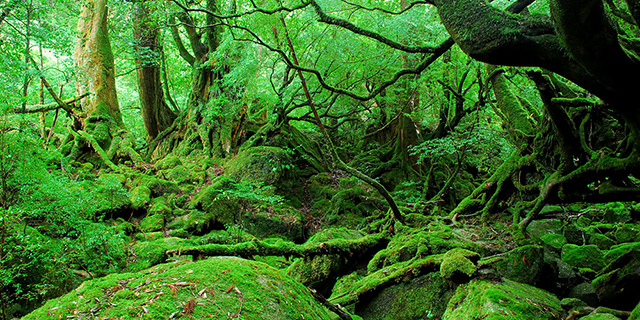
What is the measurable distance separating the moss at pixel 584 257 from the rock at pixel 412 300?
238cm

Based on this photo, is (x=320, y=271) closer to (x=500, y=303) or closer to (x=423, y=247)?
(x=423, y=247)

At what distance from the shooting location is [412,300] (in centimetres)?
367

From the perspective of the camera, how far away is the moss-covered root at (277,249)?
4.08m

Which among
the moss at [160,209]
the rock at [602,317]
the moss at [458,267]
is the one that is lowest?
the rock at [602,317]

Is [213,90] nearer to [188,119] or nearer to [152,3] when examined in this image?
[188,119]

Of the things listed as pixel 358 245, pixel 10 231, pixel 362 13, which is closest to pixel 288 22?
pixel 362 13

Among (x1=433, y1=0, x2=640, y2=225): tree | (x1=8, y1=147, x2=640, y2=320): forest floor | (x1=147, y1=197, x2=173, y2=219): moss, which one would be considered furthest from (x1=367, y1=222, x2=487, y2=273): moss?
(x1=147, y1=197, x2=173, y2=219): moss

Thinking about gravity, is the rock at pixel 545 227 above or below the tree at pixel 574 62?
below

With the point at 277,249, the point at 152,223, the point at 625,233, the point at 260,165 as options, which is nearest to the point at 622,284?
the point at 625,233

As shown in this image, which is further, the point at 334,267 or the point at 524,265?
the point at 334,267

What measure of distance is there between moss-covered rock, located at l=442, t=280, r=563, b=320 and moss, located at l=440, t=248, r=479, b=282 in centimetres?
12

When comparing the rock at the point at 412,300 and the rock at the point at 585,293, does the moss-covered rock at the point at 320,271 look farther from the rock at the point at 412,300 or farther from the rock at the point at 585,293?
the rock at the point at 585,293

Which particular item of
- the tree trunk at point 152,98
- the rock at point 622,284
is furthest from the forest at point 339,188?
the tree trunk at point 152,98

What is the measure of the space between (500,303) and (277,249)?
288 centimetres
